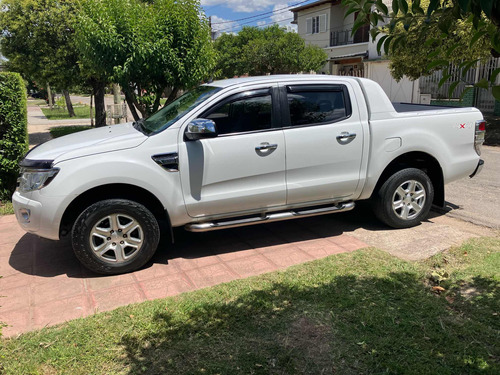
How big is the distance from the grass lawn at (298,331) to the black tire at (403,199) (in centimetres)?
121

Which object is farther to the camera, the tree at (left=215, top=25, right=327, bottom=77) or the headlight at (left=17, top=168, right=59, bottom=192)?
the tree at (left=215, top=25, right=327, bottom=77)

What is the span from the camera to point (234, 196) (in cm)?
464

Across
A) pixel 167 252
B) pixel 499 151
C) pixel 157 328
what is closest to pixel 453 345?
pixel 157 328

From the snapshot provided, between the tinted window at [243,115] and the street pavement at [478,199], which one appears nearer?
the tinted window at [243,115]

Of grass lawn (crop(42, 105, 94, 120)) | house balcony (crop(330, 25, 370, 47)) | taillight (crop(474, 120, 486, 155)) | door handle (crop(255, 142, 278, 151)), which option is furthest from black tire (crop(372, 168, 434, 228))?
house balcony (crop(330, 25, 370, 47))

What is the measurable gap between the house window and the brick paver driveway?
34875 millimetres

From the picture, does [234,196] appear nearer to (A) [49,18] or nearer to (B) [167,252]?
(B) [167,252]

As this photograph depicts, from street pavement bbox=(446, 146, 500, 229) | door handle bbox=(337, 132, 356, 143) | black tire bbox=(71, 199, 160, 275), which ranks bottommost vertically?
street pavement bbox=(446, 146, 500, 229)

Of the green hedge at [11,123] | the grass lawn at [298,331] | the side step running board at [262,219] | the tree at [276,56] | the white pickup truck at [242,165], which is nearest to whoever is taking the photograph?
the grass lawn at [298,331]

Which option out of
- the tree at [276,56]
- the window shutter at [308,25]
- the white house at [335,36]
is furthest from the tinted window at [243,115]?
the window shutter at [308,25]

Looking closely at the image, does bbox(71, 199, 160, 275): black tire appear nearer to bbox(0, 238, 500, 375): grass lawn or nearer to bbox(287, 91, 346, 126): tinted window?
bbox(0, 238, 500, 375): grass lawn

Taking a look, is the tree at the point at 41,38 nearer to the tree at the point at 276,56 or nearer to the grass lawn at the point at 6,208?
the grass lawn at the point at 6,208

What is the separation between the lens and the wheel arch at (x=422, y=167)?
216 inches

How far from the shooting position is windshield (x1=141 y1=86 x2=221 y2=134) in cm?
468
